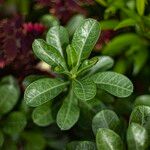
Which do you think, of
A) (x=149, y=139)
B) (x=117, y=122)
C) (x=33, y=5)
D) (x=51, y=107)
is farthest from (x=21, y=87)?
(x=149, y=139)

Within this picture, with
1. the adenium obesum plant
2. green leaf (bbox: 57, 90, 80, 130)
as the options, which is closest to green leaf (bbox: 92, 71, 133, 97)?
the adenium obesum plant

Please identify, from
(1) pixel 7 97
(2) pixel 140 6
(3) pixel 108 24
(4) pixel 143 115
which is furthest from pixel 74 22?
(4) pixel 143 115

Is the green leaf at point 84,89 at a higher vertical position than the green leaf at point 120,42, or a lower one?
higher

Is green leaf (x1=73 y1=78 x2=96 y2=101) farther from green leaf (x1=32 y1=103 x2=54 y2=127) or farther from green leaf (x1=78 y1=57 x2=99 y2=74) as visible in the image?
green leaf (x1=32 y1=103 x2=54 y2=127)

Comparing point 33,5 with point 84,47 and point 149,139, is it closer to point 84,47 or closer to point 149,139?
point 84,47

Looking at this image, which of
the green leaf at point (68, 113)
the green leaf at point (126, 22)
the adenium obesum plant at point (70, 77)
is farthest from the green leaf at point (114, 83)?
the green leaf at point (126, 22)

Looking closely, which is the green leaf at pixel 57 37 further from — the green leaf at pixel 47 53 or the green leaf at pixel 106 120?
the green leaf at pixel 106 120

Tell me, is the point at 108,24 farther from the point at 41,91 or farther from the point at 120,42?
the point at 41,91
